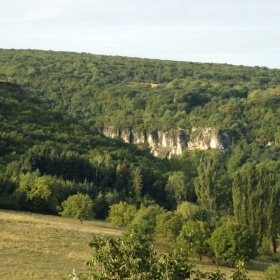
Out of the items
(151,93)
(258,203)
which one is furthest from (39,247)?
(151,93)

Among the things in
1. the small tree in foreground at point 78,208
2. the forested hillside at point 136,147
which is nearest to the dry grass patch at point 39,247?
the small tree in foreground at point 78,208

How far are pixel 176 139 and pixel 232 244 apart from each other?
99273 mm

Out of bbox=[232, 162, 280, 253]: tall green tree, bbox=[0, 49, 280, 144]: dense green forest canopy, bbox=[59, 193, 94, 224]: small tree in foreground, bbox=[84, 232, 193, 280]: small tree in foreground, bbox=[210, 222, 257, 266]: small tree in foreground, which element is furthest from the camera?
bbox=[0, 49, 280, 144]: dense green forest canopy

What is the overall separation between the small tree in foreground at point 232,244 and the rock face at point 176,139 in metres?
91.5

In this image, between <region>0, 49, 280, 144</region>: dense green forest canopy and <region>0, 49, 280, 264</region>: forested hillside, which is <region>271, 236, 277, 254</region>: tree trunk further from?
<region>0, 49, 280, 144</region>: dense green forest canopy

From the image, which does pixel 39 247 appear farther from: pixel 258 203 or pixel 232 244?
pixel 258 203

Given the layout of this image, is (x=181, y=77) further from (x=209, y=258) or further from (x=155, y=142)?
(x=209, y=258)

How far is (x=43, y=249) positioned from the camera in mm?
36906

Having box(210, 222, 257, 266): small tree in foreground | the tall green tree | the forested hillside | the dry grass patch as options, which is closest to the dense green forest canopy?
the forested hillside

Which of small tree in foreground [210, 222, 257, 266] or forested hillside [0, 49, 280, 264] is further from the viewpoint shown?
forested hillside [0, 49, 280, 264]

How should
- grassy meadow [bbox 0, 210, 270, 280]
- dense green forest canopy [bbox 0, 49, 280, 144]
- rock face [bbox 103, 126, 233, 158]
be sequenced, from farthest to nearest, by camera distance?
dense green forest canopy [bbox 0, 49, 280, 144] < rock face [bbox 103, 126, 233, 158] < grassy meadow [bbox 0, 210, 270, 280]

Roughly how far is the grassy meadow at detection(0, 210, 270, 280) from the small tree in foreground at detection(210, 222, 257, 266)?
3.29 ft

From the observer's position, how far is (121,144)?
9994cm

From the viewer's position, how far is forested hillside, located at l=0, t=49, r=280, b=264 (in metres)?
55.3
